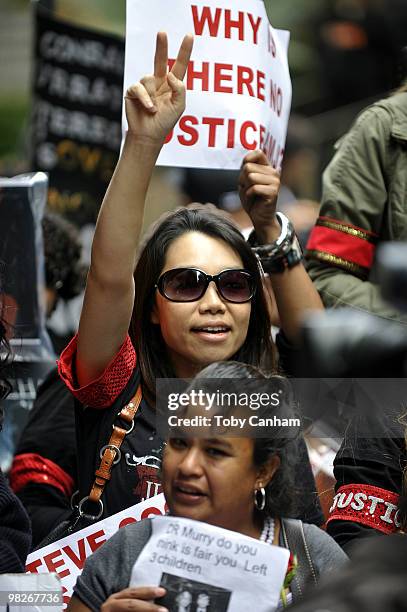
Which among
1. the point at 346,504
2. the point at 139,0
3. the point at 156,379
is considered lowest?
the point at 346,504

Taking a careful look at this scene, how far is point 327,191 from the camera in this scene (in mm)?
3777

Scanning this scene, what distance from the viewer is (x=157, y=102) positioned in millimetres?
2850

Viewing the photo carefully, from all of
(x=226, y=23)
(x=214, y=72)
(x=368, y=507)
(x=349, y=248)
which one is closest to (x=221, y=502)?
(x=368, y=507)

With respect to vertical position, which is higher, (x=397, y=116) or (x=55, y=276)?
(x=397, y=116)

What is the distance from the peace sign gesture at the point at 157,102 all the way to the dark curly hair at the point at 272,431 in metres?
0.62

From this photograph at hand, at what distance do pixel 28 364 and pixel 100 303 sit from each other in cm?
152

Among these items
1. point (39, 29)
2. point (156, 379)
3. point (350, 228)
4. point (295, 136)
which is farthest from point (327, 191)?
point (295, 136)

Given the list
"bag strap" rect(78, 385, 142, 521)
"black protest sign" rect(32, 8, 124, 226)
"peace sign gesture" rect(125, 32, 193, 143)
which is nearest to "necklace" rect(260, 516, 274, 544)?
"bag strap" rect(78, 385, 142, 521)

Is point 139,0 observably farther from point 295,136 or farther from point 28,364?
point 295,136

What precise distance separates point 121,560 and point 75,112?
3.62 metres

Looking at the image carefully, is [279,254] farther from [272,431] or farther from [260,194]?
[272,431]

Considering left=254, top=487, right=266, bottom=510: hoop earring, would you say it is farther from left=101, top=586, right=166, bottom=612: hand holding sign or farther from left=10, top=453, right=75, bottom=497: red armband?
left=10, top=453, right=75, bottom=497: red armband

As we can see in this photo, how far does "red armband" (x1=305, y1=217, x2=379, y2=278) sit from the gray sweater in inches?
54.8

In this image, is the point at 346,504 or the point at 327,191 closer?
the point at 346,504
